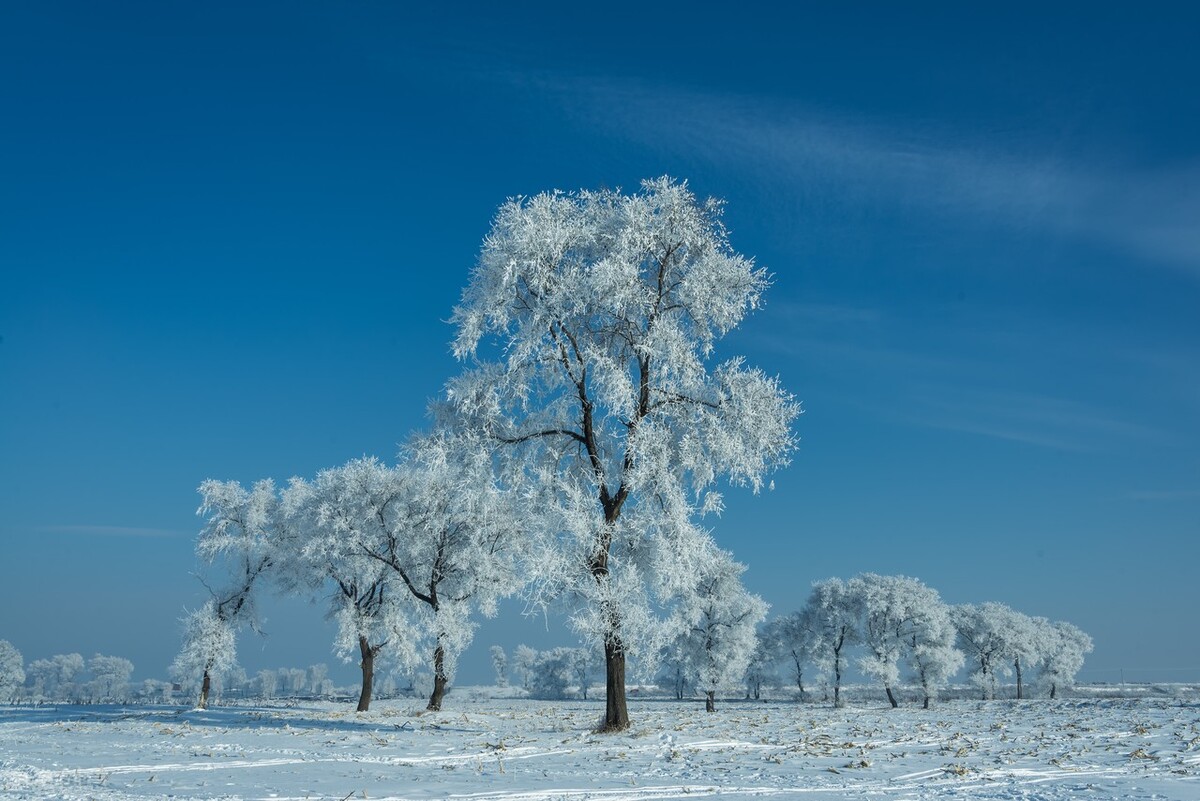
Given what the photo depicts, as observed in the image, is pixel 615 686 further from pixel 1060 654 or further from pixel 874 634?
pixel 1060 654

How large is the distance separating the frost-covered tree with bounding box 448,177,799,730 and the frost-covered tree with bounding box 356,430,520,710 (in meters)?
12.4

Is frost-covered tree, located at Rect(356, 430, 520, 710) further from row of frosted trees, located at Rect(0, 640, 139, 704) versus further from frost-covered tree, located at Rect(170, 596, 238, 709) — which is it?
row of frosted trees, located at Rect(0, 640, 139, 704)

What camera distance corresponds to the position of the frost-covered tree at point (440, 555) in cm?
3384

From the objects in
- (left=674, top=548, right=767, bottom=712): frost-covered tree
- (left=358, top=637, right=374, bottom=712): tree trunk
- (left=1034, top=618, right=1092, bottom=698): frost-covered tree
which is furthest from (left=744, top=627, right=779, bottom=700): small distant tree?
(left=358, top=637, right=374, bottom=712): tree trunk

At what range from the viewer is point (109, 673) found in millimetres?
174875

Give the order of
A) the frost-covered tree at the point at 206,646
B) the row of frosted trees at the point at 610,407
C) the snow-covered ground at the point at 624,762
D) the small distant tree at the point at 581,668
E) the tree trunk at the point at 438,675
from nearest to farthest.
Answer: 1. the snow-covered ground at the point at 624,762
2. the row of frosted trees at the point at 610,407
3. the tree trunk at the point at 438,675
4. the frost-covered tree at the point at 206,646
5. the small distant tree at the point at 581,668

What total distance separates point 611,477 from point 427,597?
644 inches

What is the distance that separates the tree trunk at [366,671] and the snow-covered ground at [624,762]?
1572cm

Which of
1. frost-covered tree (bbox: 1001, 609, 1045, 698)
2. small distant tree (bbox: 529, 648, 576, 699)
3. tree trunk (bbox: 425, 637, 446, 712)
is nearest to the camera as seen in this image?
tree trunk (bbox: 425, 637, 446, 712)

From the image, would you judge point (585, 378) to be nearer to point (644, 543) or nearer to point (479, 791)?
point (644, 543)

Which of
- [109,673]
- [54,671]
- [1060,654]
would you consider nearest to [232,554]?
[1060,654]

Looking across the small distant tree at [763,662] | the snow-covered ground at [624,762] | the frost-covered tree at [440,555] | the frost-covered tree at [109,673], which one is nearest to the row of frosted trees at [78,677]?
the frost-covered tree at [109,673]

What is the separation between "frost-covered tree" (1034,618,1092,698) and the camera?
345 ft

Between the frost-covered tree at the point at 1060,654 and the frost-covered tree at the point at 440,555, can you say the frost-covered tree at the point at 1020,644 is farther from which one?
the frost-covered tree at the point at 440,555
